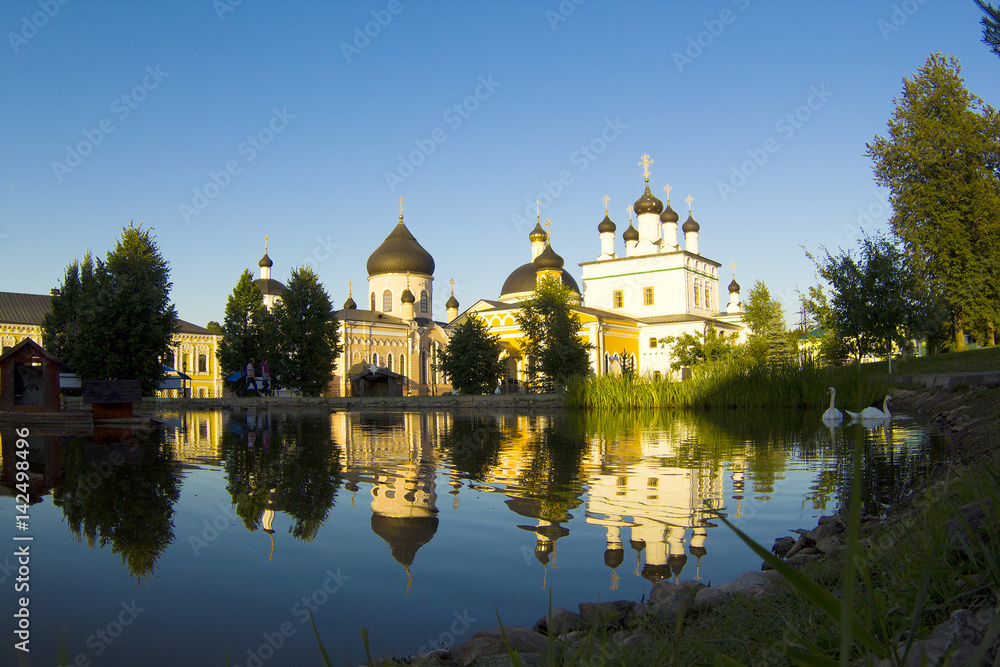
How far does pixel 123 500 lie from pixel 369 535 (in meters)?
2.63

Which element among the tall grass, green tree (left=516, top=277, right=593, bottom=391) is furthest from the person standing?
the tall grass

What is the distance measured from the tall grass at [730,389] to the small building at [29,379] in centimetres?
1337

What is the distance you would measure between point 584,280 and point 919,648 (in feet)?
188

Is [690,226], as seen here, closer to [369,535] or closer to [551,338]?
[551,338]

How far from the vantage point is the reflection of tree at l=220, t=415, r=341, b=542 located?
5.70 m

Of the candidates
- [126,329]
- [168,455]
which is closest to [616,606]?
[168,455]

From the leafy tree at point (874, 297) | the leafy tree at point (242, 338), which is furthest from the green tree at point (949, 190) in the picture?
the leafy tree at point (242, 338)

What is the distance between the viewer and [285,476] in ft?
25.6

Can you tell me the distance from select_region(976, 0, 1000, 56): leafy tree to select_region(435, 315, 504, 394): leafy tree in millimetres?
28884

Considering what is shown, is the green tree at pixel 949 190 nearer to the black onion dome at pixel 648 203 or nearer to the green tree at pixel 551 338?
the green tree at pixel 551 338

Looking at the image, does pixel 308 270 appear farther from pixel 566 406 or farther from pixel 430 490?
pixel 430 490

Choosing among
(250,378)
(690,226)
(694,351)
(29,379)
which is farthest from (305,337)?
(690,226)

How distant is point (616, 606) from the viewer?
10.5ft

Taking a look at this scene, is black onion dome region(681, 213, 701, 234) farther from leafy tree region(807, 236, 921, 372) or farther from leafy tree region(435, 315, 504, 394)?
leafy tree region(807, 236, 921, 372)
